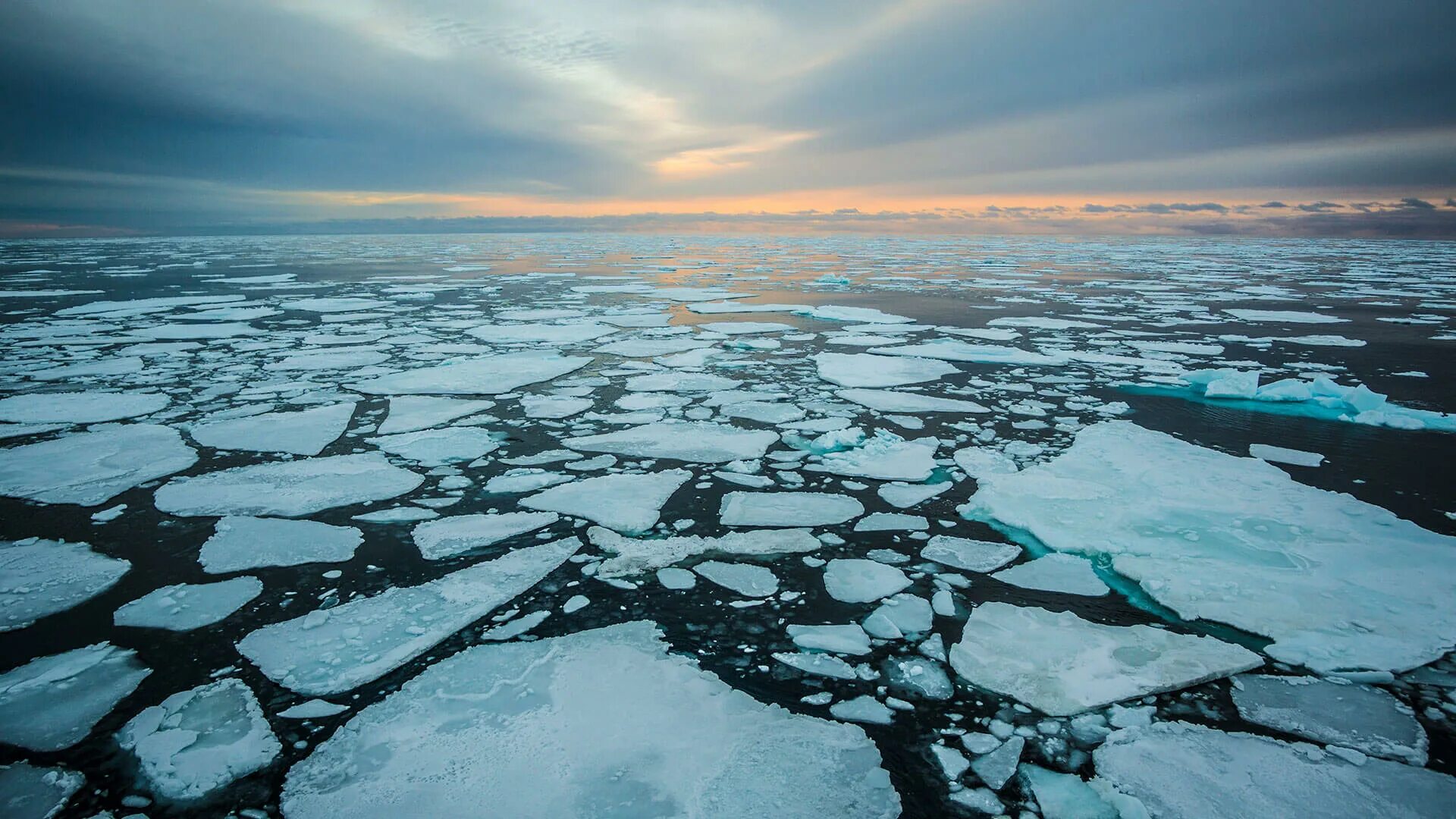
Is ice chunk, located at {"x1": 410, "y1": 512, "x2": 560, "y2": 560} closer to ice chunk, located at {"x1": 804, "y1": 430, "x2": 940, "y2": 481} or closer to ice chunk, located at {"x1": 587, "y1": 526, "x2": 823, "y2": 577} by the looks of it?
ice chunk, located at {"x1": 587, "y1": 526, "x2": 823, "y2": 577}

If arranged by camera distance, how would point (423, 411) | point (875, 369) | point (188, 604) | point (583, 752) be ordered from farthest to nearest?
point (875, 369)
point (423, 411)
point (188, 604)
point (583, 752)

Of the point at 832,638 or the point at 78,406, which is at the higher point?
the point at 78,406

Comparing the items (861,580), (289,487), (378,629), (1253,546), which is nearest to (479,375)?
(289,487)

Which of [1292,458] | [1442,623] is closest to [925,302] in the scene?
[1292,458]

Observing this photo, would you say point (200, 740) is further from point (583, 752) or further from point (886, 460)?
point (886, 460)

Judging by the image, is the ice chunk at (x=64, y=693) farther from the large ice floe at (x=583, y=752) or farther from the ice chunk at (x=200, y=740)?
the large ice floe at (x=583, y=752)

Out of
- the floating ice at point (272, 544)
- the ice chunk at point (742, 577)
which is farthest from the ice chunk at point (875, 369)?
the floating ice at point (272, 544)

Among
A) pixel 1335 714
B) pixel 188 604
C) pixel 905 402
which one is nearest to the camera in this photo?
pixel 1335 714

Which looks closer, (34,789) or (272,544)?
(34,789)
